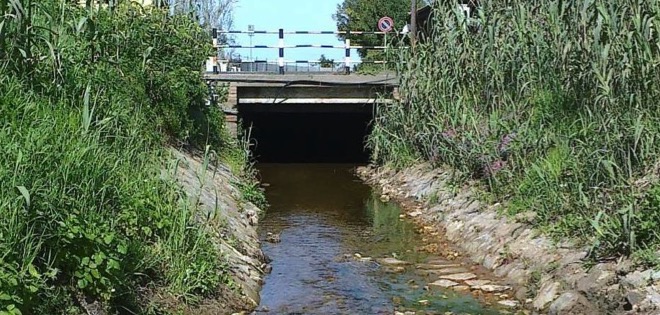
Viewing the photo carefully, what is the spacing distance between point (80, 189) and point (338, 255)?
11.2 ft

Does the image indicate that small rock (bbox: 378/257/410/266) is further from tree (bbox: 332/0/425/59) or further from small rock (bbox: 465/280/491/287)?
tree (bbox: 332/0/425/59)

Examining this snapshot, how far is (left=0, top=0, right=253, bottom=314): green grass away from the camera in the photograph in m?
3.84

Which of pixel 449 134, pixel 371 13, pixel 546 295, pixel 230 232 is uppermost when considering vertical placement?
pixel 371 13

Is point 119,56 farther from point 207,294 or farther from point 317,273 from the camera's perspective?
point 207,294

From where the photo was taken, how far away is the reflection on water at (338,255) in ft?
18.5

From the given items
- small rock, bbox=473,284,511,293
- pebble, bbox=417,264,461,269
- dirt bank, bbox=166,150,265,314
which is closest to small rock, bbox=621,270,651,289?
small rock, bbox=473,284,511,293

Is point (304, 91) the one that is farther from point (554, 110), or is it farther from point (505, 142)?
point (554, 110)

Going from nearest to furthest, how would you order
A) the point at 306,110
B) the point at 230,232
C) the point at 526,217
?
the point at 230,232, the point at 526,217, the point at 306,110

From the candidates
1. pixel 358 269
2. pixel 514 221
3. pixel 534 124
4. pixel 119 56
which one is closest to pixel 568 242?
pixel 514 221

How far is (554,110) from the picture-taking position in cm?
795

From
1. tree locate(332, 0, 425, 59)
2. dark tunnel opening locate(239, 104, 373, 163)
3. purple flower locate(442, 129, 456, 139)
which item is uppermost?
tree locate(332, 0, 425, 59)

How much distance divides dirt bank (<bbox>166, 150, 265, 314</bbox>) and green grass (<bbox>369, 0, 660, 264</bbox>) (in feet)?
7.53

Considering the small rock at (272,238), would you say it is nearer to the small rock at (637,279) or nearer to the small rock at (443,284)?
the small rock at (443,284)

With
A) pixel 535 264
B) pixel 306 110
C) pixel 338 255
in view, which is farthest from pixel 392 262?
pixel 306 110
